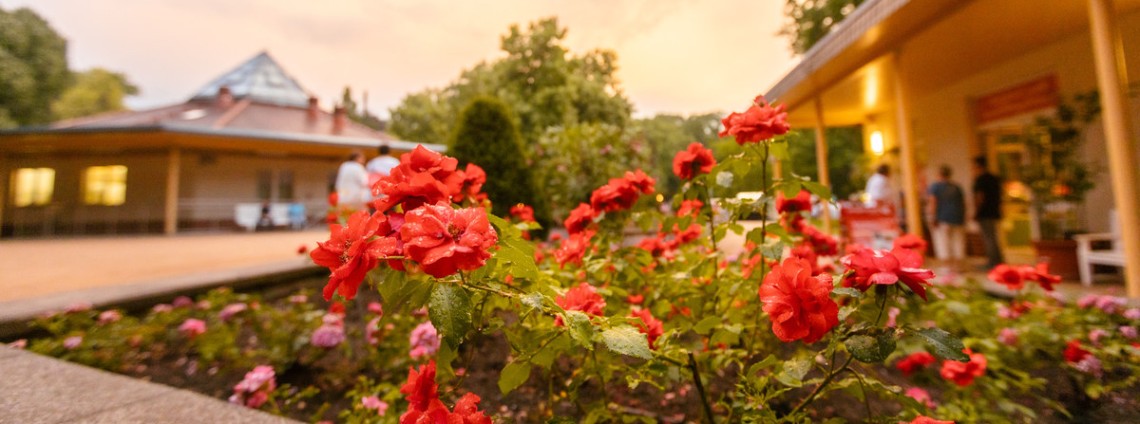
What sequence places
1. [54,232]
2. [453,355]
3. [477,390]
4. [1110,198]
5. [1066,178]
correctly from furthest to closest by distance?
[54,232], [1110,198], [1066,178], [477,390], [453,355]

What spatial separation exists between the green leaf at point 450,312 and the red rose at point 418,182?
22cm

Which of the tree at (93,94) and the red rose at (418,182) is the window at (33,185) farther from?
the red rose at (418,182)

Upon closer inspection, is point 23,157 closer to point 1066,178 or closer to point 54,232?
point 54,232

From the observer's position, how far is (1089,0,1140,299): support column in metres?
3.07

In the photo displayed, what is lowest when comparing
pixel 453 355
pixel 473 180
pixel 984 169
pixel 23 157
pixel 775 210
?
pixel 453 355

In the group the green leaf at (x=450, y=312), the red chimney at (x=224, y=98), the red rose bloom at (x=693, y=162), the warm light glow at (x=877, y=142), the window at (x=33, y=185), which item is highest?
the red chimney at (x=224, y=98)

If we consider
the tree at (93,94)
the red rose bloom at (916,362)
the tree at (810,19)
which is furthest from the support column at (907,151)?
the tree at (93,94)

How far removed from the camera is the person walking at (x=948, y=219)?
607cm

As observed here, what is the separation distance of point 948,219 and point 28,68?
118ft

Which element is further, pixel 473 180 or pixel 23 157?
pixel 23 157

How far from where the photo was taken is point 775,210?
57.1 inches

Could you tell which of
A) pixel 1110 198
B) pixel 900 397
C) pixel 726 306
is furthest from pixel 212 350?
pixel 1110 198

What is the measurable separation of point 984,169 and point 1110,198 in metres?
1.46

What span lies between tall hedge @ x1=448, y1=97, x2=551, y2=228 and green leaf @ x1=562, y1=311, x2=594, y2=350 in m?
4.49
